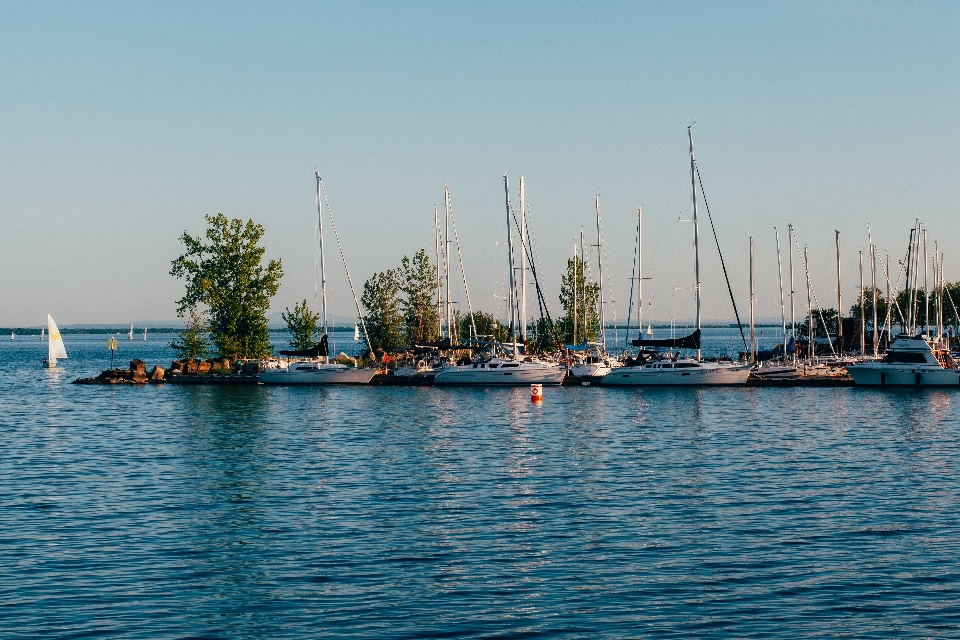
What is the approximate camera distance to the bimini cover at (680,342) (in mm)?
79625

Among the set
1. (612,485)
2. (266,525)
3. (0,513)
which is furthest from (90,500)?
(612,485)

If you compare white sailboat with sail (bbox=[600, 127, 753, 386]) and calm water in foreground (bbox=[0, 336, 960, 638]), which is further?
white sailboat with sail (bbox=[600, 127, 753, 386])

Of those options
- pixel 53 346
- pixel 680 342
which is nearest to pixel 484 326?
pixel 680 342

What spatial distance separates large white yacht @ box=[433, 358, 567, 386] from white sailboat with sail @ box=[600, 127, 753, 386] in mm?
3884

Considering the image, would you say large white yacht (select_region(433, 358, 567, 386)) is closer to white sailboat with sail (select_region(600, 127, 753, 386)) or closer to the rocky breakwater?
white sailboat with sail (select_region(600, 127, 753, 386))

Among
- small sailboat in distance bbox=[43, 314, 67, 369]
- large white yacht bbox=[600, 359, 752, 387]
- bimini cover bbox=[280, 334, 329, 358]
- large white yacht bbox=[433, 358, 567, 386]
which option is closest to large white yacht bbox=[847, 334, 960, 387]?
large white yacht bbox=[600, 359, 752, 387]

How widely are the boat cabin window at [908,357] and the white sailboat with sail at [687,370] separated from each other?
31.9 ft

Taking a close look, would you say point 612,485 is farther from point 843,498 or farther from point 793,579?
point 793,579

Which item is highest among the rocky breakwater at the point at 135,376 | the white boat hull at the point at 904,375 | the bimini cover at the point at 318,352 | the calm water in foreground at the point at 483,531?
the bimini cover at the point at 318,352

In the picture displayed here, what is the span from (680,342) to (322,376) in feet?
90.5

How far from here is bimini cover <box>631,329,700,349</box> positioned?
79625 mm

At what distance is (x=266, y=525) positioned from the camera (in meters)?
26.4

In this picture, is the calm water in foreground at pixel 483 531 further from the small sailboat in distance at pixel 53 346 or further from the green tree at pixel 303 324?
the small sailboat in distance at pixel 53 346

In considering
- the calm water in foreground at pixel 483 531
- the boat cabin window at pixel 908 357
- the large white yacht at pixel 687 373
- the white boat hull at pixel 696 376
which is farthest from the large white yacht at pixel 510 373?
the calm water in foreground at pixel 483 531
